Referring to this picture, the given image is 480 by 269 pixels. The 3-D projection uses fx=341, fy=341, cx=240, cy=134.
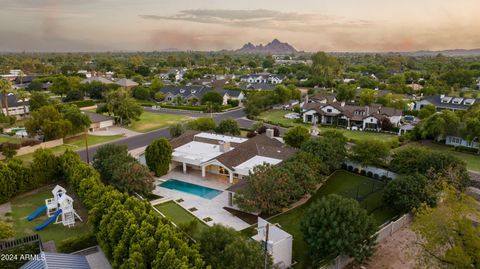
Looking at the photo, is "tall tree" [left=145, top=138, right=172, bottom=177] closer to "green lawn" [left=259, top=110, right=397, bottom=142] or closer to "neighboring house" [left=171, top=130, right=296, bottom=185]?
"neighboring house" [left=171, top=130, right=296, bottom=185]

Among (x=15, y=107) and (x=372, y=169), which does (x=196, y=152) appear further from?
(x=15, y=107)

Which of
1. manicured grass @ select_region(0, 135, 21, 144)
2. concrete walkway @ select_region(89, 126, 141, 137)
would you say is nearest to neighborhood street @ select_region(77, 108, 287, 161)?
concrete walkway @ select_region(89, 126, 141, 137)

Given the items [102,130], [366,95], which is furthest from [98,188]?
[366,95]

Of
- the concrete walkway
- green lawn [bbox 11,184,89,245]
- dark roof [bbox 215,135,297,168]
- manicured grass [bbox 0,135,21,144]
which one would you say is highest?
dark roof [bbox 215,135,297,168]

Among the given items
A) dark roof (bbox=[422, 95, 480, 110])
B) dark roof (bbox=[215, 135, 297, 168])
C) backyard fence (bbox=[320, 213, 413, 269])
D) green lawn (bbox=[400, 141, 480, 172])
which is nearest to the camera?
backyard fence (bbox=[320, 213, 413, 269])

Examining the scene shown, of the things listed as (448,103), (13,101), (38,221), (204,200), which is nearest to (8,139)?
(13,101)

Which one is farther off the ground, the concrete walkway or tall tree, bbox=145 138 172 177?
tall tree, bbox=145 138 172 177
